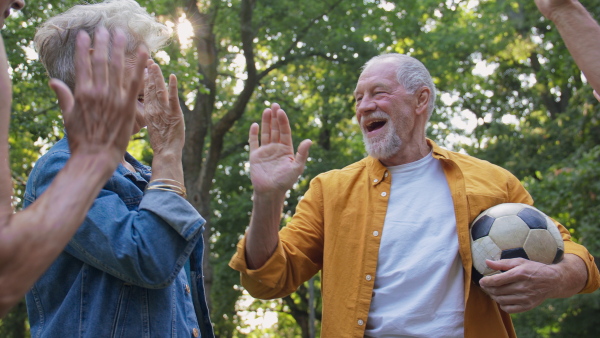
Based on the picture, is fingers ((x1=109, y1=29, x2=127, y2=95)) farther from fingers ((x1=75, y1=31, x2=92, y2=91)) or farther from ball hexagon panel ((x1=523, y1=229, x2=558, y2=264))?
ball hexagon panel ((x1=523, y1=229, x2=558, y2=264))

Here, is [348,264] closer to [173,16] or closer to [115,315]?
[115,315]

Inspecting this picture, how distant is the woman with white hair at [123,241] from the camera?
2053mm

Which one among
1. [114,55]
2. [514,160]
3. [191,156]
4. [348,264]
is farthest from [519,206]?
[514,160]

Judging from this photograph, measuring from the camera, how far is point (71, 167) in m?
1.48

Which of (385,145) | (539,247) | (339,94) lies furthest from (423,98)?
(339,94)

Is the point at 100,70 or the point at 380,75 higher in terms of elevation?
the point at 380,75

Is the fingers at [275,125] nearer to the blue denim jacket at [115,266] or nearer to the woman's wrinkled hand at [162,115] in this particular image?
the woman's wrinkled hand at [162,115]

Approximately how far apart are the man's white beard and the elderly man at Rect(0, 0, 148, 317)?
2.34m

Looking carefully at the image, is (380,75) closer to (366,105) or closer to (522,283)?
(366,105)

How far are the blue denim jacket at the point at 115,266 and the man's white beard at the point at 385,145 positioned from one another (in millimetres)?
1814

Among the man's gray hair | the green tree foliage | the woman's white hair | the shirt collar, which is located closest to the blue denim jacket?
the woman's white hair

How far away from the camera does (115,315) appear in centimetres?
215

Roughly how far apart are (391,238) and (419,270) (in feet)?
0.80

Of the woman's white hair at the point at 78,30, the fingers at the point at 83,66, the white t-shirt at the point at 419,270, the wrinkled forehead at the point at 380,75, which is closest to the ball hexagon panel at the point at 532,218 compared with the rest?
the white t-shirt at the point at 419,270
